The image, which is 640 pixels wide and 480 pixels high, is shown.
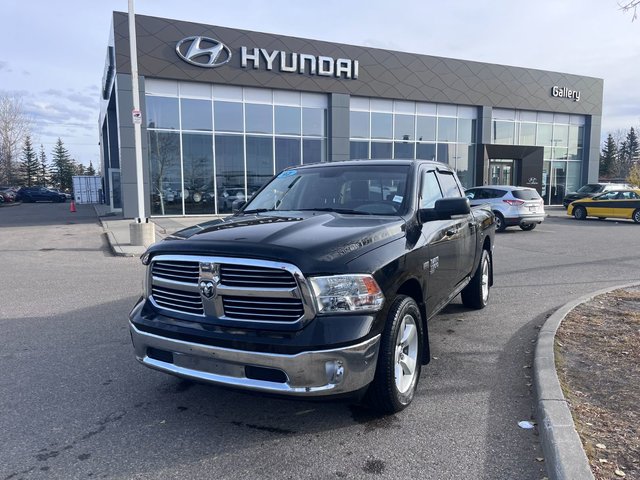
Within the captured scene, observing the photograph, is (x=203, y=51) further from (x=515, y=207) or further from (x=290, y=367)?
(x=290, y=367)

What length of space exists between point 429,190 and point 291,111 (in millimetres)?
20978

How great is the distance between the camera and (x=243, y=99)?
23.5 m

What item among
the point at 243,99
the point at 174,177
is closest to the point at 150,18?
the point at 243,99

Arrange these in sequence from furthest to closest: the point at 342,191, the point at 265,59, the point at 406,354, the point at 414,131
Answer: the point at 414,131, the point at 265,59, the point at 342,191, the point at 406,354

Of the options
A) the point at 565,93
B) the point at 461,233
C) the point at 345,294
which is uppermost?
the point at 565,93

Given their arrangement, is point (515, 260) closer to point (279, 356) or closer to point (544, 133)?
point (279, 356)

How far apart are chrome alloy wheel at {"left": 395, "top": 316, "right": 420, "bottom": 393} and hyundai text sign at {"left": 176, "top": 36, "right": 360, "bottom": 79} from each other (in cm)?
2094

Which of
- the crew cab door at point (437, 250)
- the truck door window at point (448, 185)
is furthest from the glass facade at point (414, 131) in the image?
the crew cab door at point (437, 250)

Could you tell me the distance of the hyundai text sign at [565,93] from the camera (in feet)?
105

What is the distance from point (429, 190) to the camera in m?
4.78

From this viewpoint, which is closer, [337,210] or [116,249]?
[337,210]

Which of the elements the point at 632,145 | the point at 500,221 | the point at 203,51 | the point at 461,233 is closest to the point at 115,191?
the point at 203,51

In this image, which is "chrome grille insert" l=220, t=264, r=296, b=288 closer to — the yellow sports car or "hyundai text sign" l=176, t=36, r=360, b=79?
"hyundai text sign" l=176, t=36, r=360, b=79

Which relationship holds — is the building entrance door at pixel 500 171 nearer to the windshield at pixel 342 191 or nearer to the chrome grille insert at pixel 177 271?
the windshield at pixel 342 191
